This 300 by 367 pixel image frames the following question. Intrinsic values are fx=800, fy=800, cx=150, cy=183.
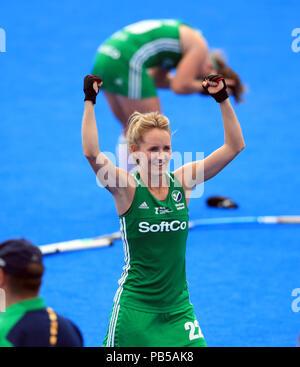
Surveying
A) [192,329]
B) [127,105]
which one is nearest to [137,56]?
[127,105]

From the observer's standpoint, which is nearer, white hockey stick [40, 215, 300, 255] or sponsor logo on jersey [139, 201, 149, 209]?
sponsor logo on jersey [139, 201, 149, 209]

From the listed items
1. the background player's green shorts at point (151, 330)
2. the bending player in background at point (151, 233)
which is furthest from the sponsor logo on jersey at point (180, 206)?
the background player's green shorts at point (151, 330)

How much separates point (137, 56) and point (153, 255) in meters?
3.67

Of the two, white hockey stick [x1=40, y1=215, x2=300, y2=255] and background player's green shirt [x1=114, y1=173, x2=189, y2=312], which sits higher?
white hockey stick [x1=40, y1=215, x2=300, y2=255]

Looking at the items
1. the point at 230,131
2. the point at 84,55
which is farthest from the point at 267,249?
the point at 84,55

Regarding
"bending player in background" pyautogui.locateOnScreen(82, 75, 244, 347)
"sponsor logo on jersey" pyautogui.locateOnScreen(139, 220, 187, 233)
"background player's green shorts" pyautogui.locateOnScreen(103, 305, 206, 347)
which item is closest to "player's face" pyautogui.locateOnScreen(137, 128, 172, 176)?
"bending player in background" pyautogui.locateOnScreen(82, 75, 244, 347)

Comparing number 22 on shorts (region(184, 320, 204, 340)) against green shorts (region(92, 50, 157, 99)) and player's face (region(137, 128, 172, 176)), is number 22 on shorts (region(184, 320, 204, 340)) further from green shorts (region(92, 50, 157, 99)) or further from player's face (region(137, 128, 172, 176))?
green shorts (region(92, 50, 157, 99))

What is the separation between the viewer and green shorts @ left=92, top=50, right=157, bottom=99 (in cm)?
721

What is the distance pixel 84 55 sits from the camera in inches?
521

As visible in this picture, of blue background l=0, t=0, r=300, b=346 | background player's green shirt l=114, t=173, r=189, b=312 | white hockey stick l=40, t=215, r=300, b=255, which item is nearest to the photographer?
background player's green shirt l=114, t=173, r=189, b=312

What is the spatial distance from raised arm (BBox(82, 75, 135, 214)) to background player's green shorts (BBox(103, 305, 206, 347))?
526 millimetres

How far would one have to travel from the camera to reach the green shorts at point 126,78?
7211 millimetres
